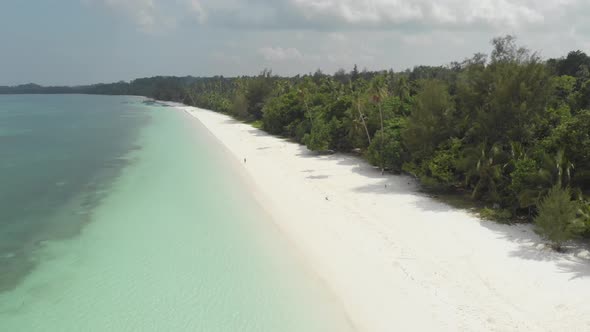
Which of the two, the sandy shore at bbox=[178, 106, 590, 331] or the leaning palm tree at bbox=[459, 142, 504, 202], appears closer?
the sandy shore at bbox=[178, 106, 590, 331]

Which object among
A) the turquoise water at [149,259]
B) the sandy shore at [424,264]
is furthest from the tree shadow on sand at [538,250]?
the turquoise water at [149,259]

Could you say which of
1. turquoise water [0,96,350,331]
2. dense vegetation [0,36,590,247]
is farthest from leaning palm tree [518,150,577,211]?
turquoise water [0,96,350,331]

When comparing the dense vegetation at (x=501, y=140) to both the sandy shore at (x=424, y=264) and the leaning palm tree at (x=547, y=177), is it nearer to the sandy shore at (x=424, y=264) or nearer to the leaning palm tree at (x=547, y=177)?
the leaning palm tree at (x=547, y=177)

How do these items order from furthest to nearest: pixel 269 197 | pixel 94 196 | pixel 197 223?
1. pixel 94 196
2. pixel 269 197
3. pixel 197 223

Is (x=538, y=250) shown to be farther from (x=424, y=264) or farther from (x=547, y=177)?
(x=424, y=264)

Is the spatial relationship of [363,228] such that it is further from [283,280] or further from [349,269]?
[283,280]

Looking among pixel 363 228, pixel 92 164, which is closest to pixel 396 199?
pixel 363 228

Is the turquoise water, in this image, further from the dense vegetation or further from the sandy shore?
the dense vegetation
